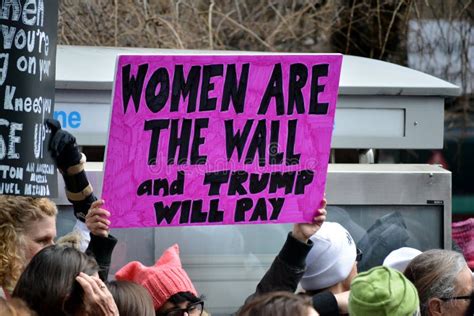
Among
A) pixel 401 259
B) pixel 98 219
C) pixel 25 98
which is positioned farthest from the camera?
pixel 401 259

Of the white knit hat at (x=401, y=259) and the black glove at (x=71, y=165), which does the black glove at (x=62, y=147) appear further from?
the white knit hat at (x=401, y=259)

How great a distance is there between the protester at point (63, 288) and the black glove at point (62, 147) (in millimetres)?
661

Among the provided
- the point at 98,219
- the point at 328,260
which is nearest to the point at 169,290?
the point at 98,219

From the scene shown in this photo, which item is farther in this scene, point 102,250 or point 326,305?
point 326,305

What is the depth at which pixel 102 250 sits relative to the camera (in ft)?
14.4

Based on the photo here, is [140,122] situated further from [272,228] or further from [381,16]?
[381,16]

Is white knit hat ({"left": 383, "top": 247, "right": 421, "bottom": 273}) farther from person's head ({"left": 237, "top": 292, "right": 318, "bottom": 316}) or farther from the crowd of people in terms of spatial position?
person's head ({"left": 237, "top": 292, "right": 318, "bottom": 316})

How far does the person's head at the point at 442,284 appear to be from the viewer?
4.57 meters

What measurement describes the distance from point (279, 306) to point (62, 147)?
50.5 inches

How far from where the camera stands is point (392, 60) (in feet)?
38.5

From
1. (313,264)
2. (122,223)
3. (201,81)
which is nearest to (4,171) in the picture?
(122,223)

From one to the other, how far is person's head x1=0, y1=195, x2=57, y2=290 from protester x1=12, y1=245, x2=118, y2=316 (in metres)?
0.71

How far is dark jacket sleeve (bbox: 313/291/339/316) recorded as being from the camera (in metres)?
4.71

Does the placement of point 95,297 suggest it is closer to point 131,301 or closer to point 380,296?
point 131,301
